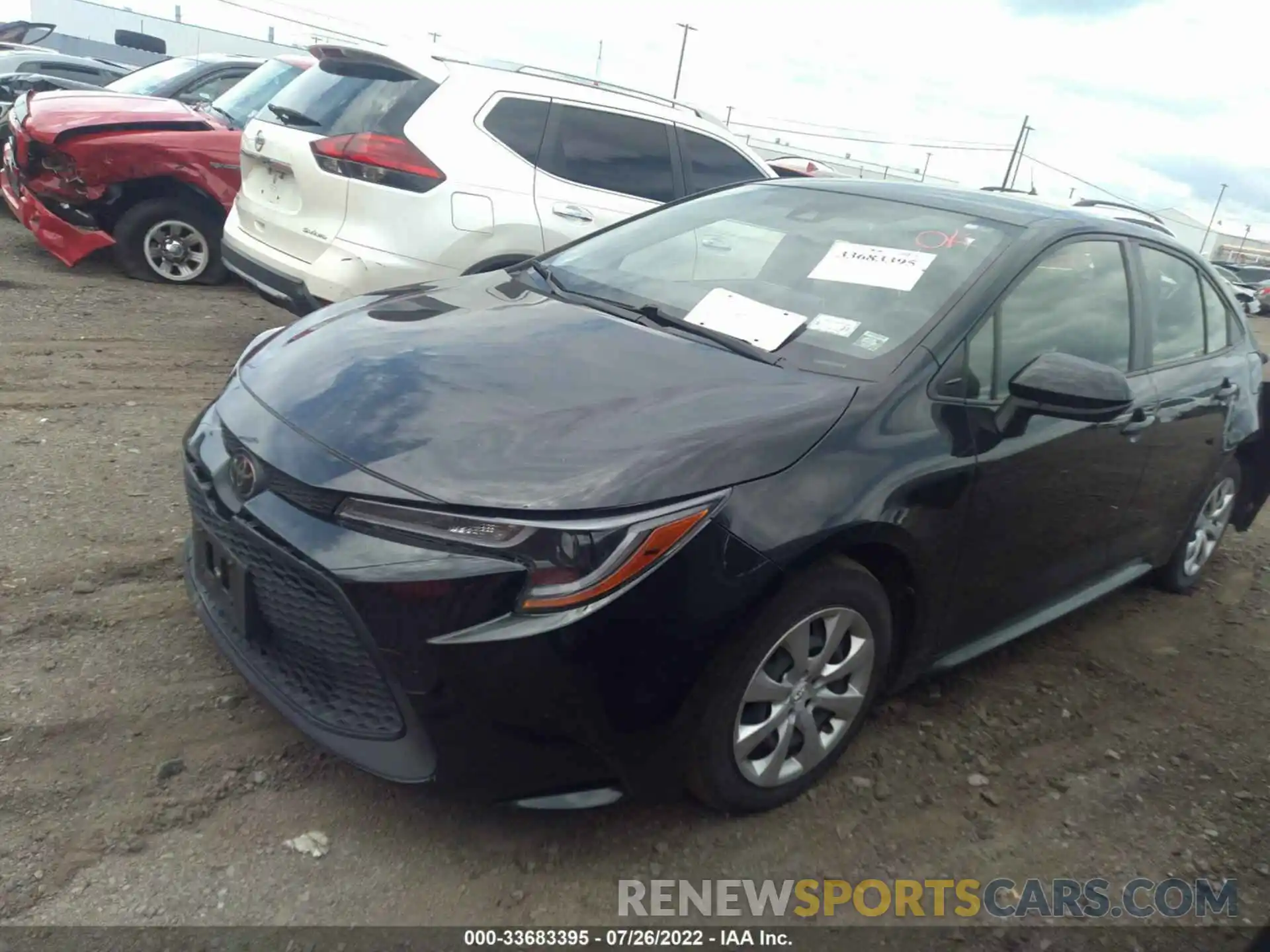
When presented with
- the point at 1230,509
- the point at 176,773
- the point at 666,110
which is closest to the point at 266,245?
the point at 666,110

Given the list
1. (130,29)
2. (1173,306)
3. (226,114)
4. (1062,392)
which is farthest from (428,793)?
(130,29)

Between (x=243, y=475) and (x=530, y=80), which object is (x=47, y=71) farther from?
(x=243, y=475)

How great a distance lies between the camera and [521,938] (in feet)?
7.04

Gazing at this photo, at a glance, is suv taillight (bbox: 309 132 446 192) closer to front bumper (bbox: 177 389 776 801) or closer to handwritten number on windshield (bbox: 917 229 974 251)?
handwritten number on windshield (bbox: 917 229 974 251)

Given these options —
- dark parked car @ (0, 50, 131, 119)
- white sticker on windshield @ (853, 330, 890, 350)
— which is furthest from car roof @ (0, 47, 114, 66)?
white sticker on windshield @ (853, 330, 890, 350)

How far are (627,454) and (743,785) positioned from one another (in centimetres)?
91

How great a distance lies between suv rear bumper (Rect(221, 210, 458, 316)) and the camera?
4.83m

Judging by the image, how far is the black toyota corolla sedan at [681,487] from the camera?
206cm

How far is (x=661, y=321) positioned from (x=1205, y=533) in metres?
3.12

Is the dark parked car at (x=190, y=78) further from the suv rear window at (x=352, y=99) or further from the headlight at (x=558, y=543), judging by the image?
the headlight at (x=558, y=543)

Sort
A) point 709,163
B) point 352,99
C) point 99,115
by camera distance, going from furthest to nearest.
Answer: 1. point 99,115
2. point 709,163
3. point 352,99

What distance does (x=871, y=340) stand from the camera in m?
2.73

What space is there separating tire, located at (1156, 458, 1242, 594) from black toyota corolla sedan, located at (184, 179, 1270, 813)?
40.3 inches

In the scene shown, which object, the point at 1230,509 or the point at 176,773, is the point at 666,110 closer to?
the point at 1230,509
